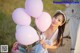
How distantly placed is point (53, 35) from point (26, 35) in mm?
224

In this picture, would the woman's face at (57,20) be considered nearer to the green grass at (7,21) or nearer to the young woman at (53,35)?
the young woman at (53,35)

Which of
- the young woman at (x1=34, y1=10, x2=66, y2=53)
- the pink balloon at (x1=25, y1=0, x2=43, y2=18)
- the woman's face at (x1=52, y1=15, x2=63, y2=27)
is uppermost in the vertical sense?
the pink balloon at (x1=25, y1=0, x2=43, y2=18)

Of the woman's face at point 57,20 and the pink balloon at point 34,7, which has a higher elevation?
the pink balloon at point 34,7

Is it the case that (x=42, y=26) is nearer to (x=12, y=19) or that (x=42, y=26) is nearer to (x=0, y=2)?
(x=12, y=19)

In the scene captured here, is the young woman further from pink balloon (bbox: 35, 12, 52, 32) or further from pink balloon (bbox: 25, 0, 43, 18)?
pink balloon (bbox: 25, 0, 43, 18)

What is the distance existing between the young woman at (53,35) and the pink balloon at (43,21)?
34 mm

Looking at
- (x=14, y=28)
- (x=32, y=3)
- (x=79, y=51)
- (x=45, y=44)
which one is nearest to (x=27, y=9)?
(x=32, y=3)

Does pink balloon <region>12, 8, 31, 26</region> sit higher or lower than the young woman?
higher

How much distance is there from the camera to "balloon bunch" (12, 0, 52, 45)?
1.95 meters

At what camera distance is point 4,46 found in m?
2.00

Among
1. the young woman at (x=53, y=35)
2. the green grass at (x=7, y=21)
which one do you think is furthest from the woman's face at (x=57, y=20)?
the green grass at (x=7, y=21)

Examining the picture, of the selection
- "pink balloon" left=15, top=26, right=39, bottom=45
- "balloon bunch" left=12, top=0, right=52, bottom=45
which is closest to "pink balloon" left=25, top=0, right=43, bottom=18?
"balloon bunch" left=12, top=0, right=52, bottom=45

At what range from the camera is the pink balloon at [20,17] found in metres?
1.94

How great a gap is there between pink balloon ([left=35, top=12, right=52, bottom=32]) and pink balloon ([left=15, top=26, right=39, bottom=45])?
60 millimetres
